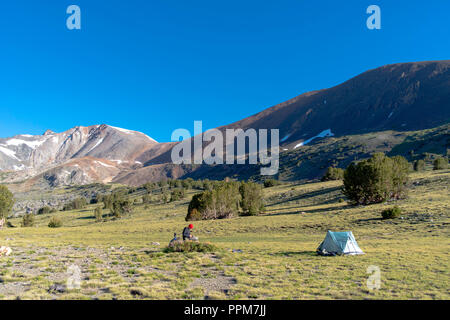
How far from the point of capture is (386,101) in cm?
19888

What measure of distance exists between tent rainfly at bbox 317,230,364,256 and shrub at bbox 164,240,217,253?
7.05m

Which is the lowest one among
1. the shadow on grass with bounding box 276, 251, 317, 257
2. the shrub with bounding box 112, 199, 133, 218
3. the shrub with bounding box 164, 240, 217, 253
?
the shrub with bounding box 112, 199, 133, 218

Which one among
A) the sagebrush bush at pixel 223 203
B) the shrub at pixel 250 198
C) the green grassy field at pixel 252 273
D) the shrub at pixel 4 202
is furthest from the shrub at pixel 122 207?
the green grassy field at pixel 252 273

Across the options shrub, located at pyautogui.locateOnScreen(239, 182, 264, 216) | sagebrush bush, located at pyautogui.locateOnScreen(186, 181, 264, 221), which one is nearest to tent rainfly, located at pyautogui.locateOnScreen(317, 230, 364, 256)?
sagebrush bush, located at pyautogui.locateOnScreen(186, 181, 264, 221)

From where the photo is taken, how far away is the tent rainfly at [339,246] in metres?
16.4

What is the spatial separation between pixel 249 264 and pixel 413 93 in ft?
742

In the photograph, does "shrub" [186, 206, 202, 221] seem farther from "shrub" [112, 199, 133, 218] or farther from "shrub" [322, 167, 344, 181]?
"shrub" [322, 167, 344, 181]

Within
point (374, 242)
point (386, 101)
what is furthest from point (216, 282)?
point (386, 101)

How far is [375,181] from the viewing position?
37.0m

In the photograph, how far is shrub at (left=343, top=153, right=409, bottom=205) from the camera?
37.0m

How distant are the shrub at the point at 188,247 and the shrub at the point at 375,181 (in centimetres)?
2808

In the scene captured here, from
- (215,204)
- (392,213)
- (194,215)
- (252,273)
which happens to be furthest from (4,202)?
(392,213)

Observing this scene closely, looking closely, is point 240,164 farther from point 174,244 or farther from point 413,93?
point 174,244

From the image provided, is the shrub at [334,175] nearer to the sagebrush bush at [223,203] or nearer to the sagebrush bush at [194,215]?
the sagebrush bush at [223,203]
